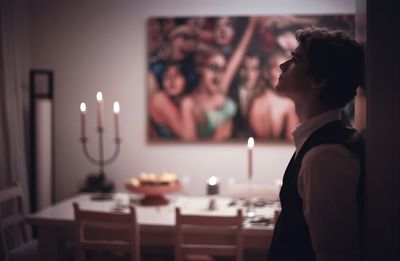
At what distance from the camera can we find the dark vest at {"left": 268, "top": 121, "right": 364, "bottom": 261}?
1053 mm

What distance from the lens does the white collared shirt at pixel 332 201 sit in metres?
0.98

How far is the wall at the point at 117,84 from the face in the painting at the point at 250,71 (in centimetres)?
38

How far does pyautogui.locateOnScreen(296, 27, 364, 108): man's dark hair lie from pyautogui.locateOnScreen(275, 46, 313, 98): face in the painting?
0.02m

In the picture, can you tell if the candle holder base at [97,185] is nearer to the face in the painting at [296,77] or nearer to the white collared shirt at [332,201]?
the face in the painting at [296,77]

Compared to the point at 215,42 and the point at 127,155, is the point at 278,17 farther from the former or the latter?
the point at 127,155

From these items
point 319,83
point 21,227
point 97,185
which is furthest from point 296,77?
point 97,185

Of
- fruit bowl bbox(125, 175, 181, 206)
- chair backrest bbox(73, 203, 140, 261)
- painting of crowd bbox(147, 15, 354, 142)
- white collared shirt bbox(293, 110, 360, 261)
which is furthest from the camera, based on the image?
painting of crowd bbox(147, 15, 354, 142)

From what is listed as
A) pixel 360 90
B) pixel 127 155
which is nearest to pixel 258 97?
pixel 127 155

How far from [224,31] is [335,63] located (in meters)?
2.74

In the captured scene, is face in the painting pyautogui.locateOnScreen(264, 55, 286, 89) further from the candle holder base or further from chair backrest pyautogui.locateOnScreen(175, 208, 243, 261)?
chair backrest pyautogui.locateOnScreen(175, 208, 243, 261)

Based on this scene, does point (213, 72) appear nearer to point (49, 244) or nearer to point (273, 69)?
point (273, 69)

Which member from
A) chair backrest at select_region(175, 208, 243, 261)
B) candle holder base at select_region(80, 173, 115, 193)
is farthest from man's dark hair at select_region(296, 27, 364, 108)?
candle holder base at select_region(80, 173, 115, 193)

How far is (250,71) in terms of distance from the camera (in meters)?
3.74

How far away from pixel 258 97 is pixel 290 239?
271 centimetres
